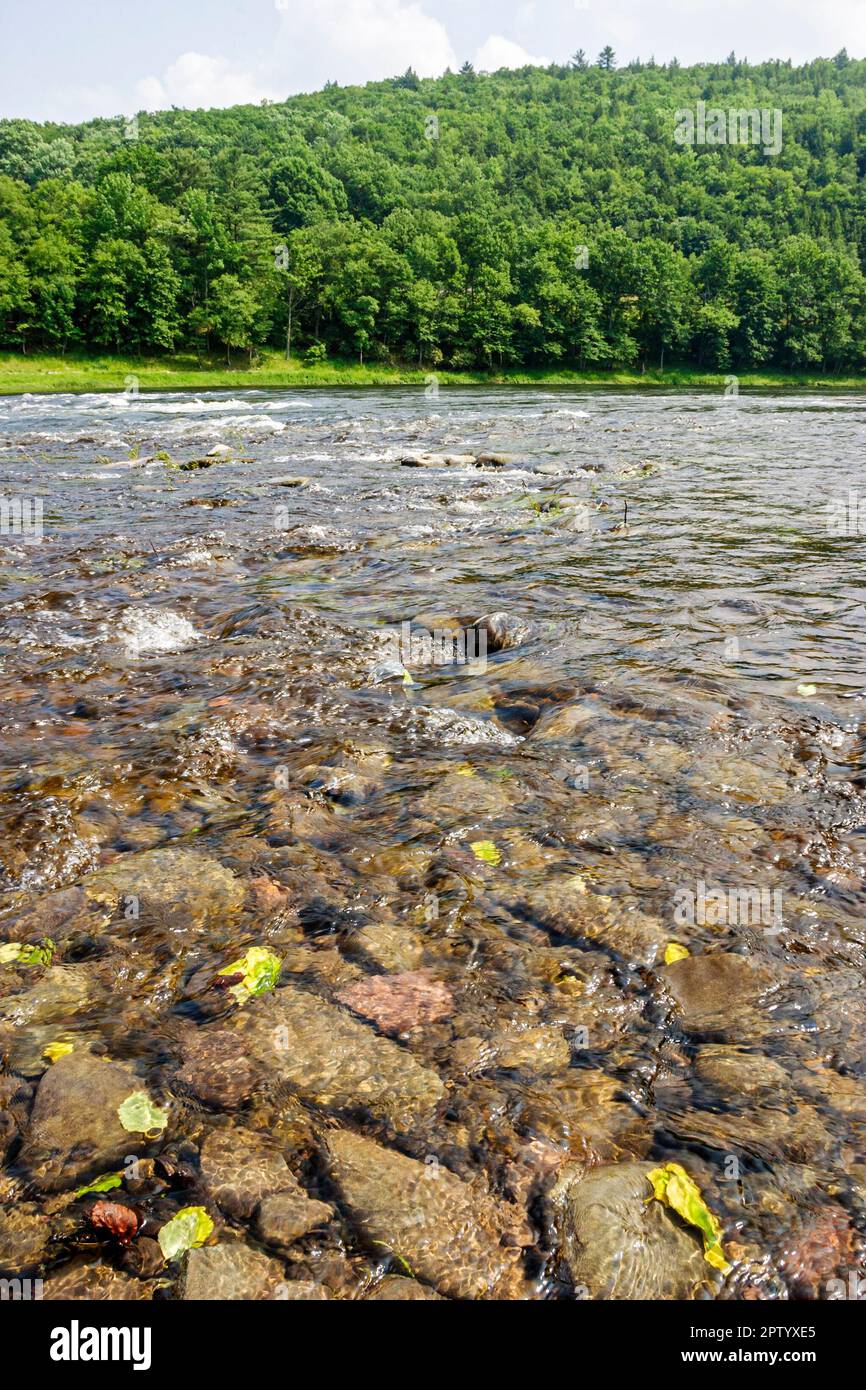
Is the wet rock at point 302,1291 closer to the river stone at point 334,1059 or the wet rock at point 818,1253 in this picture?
the river stone at point 334,1059

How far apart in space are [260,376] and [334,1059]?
81166 millimetres

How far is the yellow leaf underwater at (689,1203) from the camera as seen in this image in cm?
289

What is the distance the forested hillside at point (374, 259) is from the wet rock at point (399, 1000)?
274ft

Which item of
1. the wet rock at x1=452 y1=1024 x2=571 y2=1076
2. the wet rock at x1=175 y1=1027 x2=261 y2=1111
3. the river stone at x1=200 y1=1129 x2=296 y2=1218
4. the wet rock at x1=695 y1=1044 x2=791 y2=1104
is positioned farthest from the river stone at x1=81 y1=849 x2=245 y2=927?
the wet rock at x1=695 y1=1044 x2=791 y2=1104

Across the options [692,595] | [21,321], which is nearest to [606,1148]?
[692,595]

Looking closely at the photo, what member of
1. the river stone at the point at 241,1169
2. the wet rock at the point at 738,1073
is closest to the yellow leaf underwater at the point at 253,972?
the river stone at the point at 241,1169

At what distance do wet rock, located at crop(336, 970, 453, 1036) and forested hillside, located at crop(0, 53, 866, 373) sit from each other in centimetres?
8346

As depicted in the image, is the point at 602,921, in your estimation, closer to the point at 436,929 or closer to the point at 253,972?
the point at 436,929

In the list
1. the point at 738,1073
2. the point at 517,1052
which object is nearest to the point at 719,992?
the point at 738,1073

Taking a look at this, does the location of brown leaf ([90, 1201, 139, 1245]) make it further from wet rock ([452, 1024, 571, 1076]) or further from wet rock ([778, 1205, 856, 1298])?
wet rock ([778, 1205, 856, 1298])

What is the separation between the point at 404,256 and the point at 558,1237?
113 meters

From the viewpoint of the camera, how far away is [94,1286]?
8.84 ft

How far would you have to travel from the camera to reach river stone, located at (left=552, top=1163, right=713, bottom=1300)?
2.79 meters

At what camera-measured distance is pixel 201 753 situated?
6.56 meters
